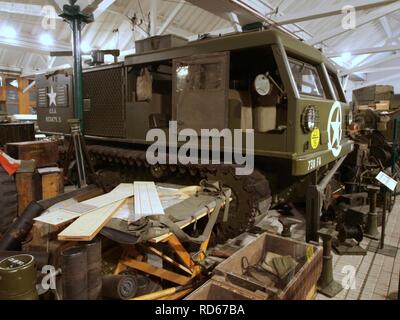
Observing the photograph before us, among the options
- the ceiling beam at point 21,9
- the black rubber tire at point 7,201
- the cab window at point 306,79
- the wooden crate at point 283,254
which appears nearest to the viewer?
the wooden crate at point 283,254

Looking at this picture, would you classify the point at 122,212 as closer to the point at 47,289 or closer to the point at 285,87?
the point at 47,289

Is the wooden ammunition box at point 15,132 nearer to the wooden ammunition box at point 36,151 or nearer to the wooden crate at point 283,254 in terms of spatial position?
the wooden ammunition box at point 36,151

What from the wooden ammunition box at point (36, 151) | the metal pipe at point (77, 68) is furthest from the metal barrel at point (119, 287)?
the metal pipe at point (77, 68)

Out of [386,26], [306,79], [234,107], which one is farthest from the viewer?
[386,26]

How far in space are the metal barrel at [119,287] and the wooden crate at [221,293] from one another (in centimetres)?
46

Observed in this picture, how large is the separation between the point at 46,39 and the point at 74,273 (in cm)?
1140

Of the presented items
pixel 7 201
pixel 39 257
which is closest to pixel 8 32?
pixel 7 201

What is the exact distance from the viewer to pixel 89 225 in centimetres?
196

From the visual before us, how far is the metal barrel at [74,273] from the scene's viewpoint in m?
1.76

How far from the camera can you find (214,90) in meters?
3.38

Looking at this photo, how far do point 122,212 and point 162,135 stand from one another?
74.8 inches

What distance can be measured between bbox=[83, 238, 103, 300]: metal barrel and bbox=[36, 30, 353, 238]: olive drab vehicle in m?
1.61

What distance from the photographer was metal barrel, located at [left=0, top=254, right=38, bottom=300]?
179cm

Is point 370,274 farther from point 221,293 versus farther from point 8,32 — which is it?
point 8,32
